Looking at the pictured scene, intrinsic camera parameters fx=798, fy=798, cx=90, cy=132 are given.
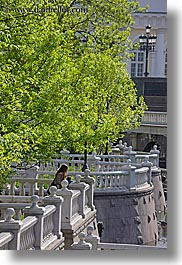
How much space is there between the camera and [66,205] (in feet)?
15.9

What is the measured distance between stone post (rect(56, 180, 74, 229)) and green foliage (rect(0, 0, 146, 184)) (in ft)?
0.84

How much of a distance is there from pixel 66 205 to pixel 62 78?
772 millimetres

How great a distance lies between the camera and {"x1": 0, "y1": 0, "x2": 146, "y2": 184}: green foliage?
4.33m

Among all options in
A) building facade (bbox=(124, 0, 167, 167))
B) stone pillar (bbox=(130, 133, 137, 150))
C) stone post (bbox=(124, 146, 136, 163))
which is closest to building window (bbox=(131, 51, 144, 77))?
building facade (bbox=(124, 0, 167, 167))

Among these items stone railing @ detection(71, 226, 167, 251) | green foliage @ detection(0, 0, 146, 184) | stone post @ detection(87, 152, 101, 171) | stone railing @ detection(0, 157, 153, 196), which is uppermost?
green foliage @ detection(0, 0, 146, 184)

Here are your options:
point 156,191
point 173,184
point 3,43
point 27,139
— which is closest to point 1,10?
point 3,43

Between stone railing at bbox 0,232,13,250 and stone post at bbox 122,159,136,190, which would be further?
stone post at bbox 122,159,136,190

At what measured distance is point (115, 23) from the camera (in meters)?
5.39

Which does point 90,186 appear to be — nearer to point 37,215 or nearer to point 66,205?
point 66,205

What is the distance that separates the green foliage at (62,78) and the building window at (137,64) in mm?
79

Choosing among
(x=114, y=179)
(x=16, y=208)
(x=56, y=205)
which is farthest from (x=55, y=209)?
(x=114, y=179)

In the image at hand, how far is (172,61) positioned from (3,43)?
92 centimetres

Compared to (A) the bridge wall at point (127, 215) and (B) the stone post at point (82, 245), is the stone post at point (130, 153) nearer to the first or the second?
(A) the bridge wall at point (127, 215)

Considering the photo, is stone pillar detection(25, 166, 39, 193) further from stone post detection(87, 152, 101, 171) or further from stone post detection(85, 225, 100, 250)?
stone post detection(85, 225, 100, 250)
